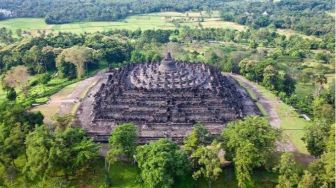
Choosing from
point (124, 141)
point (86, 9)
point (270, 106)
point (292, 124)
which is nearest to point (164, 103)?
point (124, 141)

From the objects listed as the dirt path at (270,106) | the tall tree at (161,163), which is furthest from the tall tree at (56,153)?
the dirt path at (270,106)

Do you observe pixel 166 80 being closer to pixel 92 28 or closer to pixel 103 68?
pixel 103 68

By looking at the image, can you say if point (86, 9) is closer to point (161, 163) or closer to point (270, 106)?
point (270, 106)

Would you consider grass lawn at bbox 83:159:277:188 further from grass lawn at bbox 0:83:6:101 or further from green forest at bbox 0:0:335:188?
grass lawn at bbox 0:83:6:101

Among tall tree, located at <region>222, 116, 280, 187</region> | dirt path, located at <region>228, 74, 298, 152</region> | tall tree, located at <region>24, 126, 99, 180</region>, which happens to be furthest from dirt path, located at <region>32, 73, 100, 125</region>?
dirt path, located at <region>228, 74, 298, 152</region>

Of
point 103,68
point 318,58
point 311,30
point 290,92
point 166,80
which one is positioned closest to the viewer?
point 166,80

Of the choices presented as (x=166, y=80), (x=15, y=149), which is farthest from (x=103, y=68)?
(x=15, y=149)
